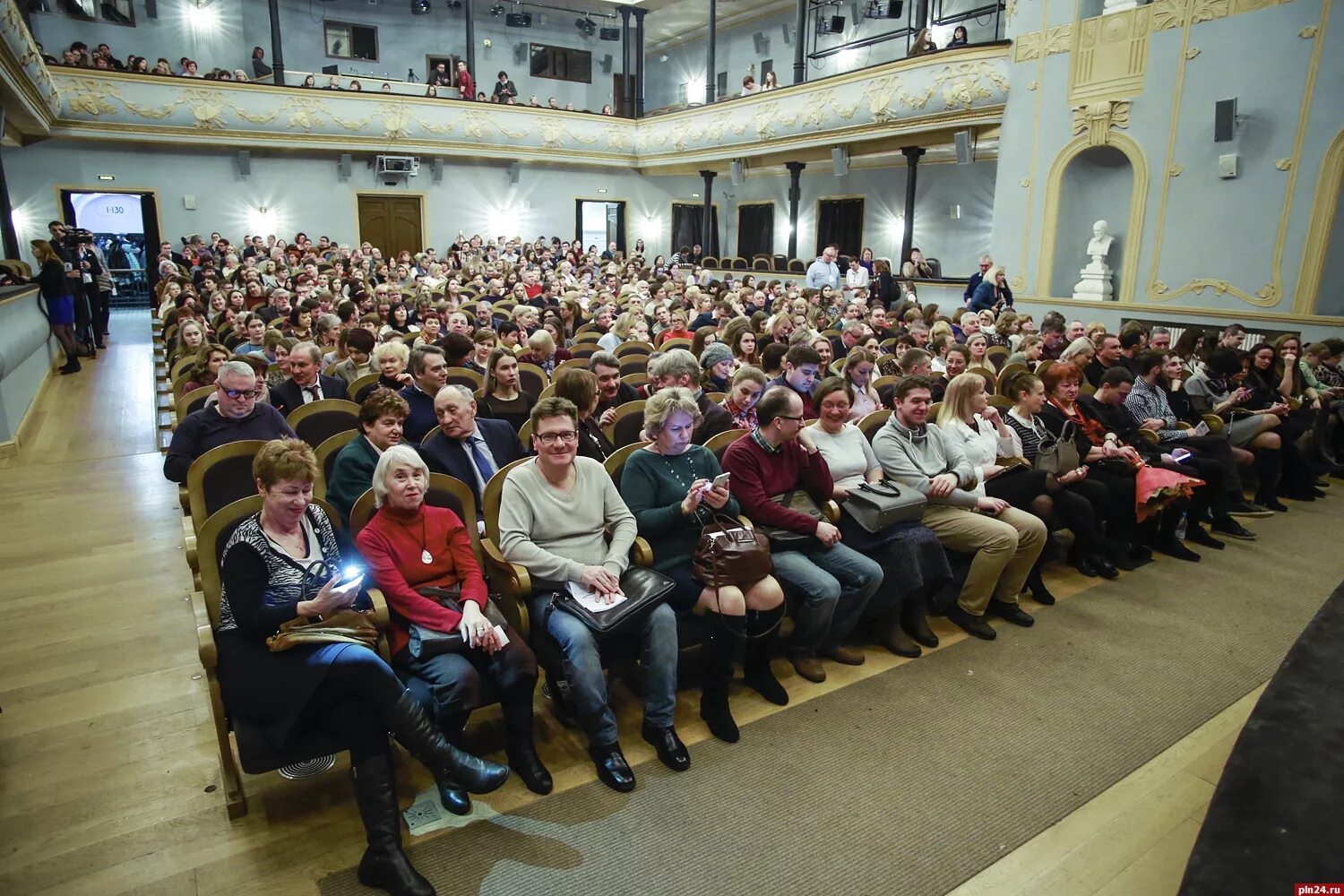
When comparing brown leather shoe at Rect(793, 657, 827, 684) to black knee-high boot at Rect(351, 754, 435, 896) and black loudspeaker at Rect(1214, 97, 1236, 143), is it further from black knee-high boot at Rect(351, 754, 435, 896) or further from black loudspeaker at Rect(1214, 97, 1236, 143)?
black loudspeaker at Rect(1214, 97, 1236, 143)

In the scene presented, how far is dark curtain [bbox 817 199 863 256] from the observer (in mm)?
16375

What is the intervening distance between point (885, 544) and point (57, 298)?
9570 millimetres

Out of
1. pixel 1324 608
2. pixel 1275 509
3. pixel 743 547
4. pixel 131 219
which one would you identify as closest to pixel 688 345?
pixel 743 547

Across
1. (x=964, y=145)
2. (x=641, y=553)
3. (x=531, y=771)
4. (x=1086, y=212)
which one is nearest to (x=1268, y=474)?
(x=641, y=553)

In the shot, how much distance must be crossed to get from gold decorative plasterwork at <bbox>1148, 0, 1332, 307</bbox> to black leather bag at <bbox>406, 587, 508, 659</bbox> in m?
9.49

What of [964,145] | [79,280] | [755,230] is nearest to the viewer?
[79,280]

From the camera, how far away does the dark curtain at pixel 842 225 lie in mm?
16375

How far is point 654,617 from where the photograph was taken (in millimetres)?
2535

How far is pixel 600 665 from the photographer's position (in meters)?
2.45

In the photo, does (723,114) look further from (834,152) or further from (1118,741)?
(1118,741)

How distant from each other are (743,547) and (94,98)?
49.7 feet

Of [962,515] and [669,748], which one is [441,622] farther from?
[962,515]

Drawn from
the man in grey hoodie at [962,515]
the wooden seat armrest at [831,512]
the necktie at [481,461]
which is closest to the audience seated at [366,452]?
the necktie at [481,461]

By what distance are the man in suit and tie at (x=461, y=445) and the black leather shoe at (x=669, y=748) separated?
1.09 metres
